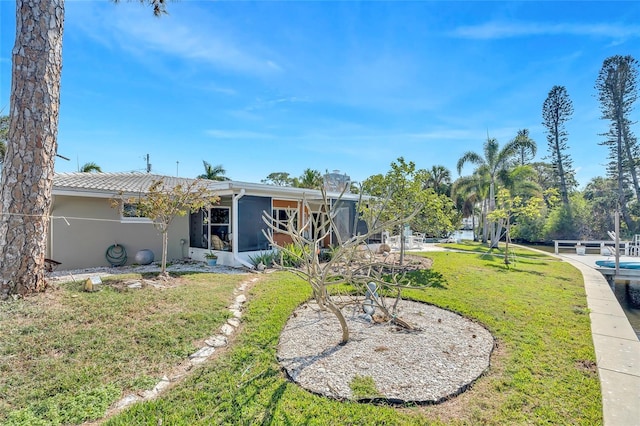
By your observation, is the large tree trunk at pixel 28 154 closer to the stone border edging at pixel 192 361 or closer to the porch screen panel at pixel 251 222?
the stone border edging at pixel 192 361

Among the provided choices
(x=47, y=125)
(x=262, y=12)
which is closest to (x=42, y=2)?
(x=47, y=125)

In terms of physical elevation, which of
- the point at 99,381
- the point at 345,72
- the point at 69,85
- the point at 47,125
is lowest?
the point at 99,381

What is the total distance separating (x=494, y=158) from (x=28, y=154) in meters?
29.2

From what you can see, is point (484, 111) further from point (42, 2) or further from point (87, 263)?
point (87, 263)

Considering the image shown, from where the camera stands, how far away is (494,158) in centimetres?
2583

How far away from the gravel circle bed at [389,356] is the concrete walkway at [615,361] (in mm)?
1379

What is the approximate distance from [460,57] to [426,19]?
2.87 m

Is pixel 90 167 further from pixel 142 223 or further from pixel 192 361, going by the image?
pixel 192 361

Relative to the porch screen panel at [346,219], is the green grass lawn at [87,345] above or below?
below

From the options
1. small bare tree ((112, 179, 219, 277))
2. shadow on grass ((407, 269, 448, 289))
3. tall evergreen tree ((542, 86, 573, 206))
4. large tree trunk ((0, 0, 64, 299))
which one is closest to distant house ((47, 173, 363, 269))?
small bare tree ((112, 179, 219, 277))

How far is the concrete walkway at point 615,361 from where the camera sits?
346cm

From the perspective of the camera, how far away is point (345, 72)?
1299 centimetres

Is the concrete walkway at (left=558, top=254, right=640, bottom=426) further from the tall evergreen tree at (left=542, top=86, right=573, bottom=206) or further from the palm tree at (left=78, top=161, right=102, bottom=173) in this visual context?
the palm tree at (left=78, top=161, right=102, bottom=173)

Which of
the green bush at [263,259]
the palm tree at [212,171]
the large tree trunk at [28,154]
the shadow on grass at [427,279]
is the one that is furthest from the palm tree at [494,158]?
the large tree trunk at [28,154]
